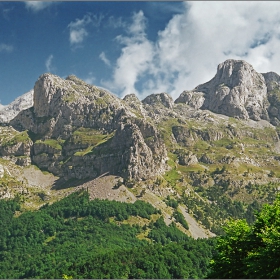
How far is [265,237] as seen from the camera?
47.5 m

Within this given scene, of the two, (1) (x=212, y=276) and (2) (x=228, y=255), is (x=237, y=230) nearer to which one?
(2) (x=228, y=255)

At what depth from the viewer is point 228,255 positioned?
55.8 metres

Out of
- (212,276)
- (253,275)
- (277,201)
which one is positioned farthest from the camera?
(212,276)

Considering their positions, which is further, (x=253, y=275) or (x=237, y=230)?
(x=237, y=230)

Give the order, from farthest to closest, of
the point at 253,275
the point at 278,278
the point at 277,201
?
the point at 277,201, the point at 253,275, the point at 278,278

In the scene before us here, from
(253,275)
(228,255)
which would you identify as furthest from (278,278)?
(228,255)

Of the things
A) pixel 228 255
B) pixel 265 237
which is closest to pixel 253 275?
pixel 265 237

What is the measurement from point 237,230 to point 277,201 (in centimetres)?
771

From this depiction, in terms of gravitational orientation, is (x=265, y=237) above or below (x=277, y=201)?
below

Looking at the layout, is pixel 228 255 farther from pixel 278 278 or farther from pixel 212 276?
pixel 278 278

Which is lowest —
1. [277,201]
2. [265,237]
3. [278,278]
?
[278,278]

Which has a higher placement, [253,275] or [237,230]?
[237,230]

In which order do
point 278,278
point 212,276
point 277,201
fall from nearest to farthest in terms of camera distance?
point 278,278 → point 277,201 → point 212,276

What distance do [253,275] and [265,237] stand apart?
5.07 meters
